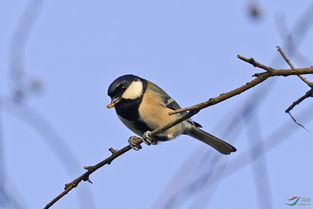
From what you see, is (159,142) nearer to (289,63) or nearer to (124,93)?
(124,93)

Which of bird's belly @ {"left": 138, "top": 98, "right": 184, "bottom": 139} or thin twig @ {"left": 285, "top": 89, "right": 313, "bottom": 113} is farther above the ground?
bird's belly @ {"left": 138, "top": 98, "right": 184, "bottom": 139}

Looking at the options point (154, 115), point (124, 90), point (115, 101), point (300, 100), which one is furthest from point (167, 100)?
point (300, 100)

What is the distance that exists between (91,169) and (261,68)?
1186 millimetres

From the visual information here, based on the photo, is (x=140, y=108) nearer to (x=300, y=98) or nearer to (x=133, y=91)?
(x=133, y=91)

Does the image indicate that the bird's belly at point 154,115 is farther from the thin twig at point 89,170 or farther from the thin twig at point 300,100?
the thin twig at point 300,100

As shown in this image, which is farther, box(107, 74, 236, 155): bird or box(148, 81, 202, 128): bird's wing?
box(148, 81, 202, 128): bird's wing

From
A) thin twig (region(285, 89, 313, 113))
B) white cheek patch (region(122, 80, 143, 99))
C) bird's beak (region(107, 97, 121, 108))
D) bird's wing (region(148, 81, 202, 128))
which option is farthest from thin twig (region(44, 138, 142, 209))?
bird's wing (region(148, 81, 202, 128))

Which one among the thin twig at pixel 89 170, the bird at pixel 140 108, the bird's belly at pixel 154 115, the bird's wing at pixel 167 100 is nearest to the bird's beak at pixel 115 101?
the bird at pixel 140 108

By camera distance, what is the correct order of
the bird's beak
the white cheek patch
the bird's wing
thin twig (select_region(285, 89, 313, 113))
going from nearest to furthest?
thin twig (select_region(285, 89, 313, 113)) → the bird's beak → the white cheek patch → the bird's wing

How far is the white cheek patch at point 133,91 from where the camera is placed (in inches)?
163

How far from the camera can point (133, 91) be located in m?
4.23

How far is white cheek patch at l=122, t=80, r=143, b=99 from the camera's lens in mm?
4142

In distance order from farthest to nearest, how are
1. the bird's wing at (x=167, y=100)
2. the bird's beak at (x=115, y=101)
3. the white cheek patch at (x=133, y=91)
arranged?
the bird's wing at (x=167, y=100)
the white cheek patch at (x=133, y=91)
the bird's beak at (x=115, y=101)

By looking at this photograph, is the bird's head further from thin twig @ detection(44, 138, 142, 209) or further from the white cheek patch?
thin twig @ detection(44, 138, 142, 209)
